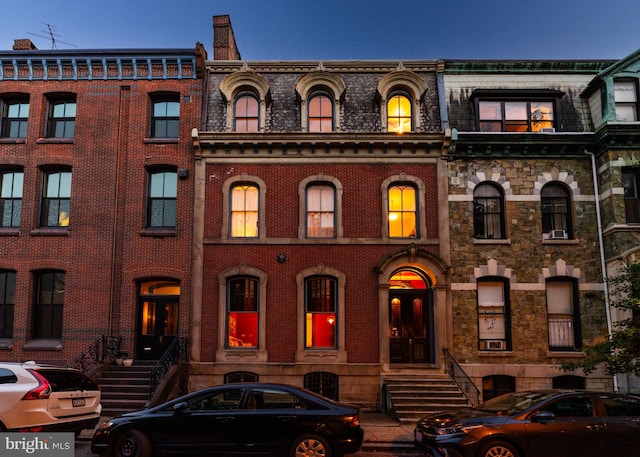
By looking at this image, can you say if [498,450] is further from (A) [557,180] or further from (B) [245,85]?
(B) [245,85]

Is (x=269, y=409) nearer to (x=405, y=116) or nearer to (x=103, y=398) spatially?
(x=103, y=398)

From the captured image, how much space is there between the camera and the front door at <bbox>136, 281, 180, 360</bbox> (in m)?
17.0

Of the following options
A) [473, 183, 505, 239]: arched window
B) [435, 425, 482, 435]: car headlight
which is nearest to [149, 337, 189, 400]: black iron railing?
[435, 425, 482, 435]: car headlight

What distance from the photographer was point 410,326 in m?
17.1

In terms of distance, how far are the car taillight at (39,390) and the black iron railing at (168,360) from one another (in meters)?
4.39

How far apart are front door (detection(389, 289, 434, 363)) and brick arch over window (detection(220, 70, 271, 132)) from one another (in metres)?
7.33

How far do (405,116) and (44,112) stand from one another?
1246 centimetres

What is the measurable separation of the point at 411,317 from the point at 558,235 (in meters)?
5.44

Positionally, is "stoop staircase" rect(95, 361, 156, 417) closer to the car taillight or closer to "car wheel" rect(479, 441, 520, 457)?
the car taillight

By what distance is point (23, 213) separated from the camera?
57.7ft

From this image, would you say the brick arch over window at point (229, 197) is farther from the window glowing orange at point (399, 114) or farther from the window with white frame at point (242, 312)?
the window glowing orange at point (399, 114)

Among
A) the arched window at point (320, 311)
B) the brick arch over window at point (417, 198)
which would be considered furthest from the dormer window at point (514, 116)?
the arched window at point (320, 311)
